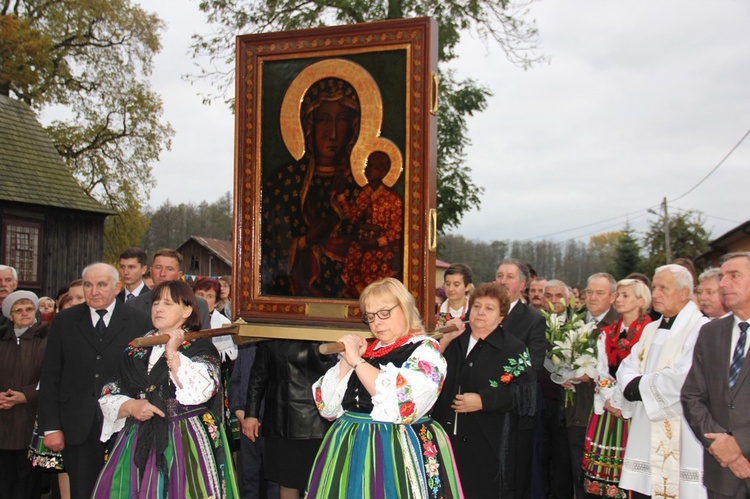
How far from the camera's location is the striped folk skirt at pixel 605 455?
234 inches

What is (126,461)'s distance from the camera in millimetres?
4492

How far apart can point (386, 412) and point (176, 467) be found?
1562 millimetres

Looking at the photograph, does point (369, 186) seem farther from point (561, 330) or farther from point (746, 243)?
point (746, 243)

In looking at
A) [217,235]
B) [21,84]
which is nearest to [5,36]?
[21,84]

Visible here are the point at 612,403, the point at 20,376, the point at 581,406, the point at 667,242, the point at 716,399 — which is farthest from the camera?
the point at 667,242

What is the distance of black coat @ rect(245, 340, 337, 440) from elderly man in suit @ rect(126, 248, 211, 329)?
1.16 metres

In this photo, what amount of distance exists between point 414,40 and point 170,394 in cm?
266

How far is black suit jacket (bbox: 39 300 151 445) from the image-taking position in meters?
5.28

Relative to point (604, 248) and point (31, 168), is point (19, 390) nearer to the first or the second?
point (31, 168)

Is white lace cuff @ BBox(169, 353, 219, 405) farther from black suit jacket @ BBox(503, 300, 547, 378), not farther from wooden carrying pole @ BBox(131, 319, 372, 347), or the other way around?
black suit jacket @ BBox(503, 300, 547, 378)

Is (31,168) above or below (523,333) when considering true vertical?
above

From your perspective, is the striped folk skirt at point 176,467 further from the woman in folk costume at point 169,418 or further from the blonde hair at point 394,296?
the blonde hair at point 394,296

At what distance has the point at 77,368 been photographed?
17.7 ft

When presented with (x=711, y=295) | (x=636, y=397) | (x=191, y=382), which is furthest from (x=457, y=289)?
(x=191, y=382)
